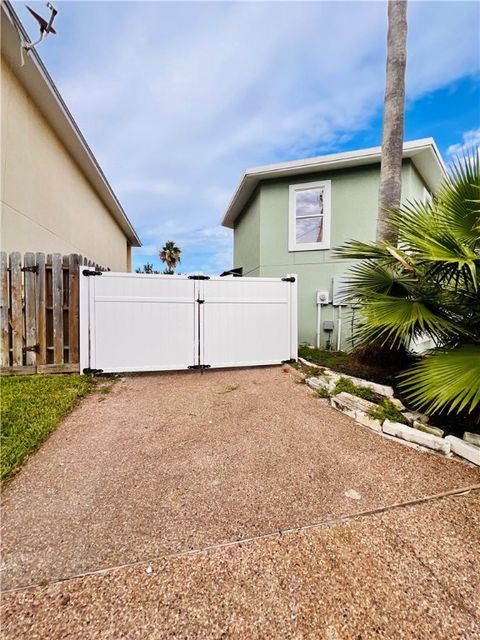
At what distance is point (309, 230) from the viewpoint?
7621mm

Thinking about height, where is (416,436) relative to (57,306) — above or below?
below

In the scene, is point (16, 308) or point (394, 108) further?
point (394, 108)

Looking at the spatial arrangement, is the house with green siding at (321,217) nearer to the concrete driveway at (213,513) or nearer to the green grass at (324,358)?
the green grass at (324,358)

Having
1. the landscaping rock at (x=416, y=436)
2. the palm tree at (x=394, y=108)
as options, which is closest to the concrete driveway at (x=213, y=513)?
the landscaping rock at (x=416, y=436)

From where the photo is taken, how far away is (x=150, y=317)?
4.85m

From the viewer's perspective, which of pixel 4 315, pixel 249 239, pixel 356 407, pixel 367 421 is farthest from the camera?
pixel 249 239

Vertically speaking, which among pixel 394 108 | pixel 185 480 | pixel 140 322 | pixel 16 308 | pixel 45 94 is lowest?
pixel 185 480

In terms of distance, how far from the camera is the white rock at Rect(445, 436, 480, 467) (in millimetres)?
2324

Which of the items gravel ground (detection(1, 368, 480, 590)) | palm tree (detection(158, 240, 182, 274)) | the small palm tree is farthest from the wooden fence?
palm tree (detection(158, 240, 182, 274))

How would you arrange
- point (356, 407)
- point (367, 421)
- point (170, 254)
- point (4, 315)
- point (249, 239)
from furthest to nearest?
point (170, 254) → point (249, 239) → point (4, 315) → point (356, 407) → point (367, 421)

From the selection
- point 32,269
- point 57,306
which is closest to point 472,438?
point 57,306

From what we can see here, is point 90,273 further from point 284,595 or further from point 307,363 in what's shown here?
point 284,595

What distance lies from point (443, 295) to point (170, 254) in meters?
34.7

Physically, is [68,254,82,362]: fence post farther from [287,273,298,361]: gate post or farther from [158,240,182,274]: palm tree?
[158,240,182,274]: palm tree
